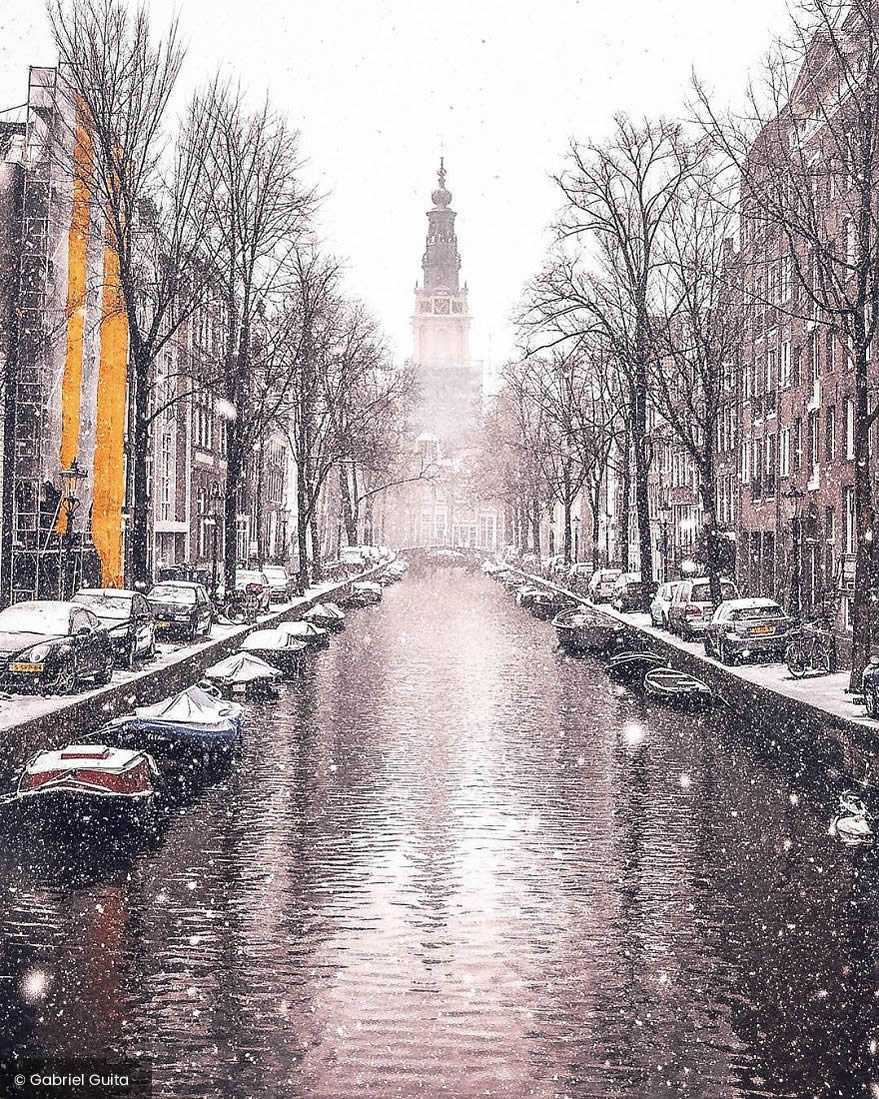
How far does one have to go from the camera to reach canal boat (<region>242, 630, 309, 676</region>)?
3409 cm

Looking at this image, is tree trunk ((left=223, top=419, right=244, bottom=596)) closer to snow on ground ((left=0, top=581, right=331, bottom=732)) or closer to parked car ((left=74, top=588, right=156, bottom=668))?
snow on ground ((left=0, top=581, right=331, bottom=732))

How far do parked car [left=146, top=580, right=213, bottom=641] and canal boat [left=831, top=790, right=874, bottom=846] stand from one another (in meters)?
Result: 22.2

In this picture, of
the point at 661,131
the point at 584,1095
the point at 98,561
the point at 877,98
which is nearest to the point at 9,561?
the point at 98,561

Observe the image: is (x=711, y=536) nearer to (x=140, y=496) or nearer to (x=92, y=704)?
(x=140, y=496)

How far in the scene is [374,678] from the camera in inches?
1342

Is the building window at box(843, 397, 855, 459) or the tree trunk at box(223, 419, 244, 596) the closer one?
the building window at box(843, 397, 855, 459)

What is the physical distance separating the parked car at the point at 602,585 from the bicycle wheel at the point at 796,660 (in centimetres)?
3025

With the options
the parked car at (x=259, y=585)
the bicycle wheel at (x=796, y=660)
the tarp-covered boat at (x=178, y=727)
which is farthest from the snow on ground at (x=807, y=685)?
the parked car at (x=259, y=585)

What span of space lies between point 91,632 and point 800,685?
43.0 ft

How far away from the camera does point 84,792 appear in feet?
55.2

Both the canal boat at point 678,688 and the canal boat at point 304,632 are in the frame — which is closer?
the canal boat at point 678,688

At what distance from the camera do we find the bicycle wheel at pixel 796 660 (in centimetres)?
2968

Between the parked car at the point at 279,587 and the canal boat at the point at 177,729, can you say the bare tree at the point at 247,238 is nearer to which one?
the parked car at the point at 279,587

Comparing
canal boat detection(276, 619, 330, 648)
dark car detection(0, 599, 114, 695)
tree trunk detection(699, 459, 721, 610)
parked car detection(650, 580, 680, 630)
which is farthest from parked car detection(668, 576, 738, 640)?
dark car detection(0, 599, 114, 695)
